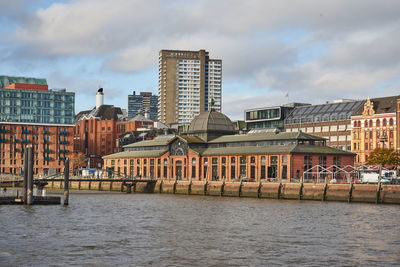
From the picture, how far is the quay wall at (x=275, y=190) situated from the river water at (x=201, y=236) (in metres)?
6.05

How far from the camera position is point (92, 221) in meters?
80.8

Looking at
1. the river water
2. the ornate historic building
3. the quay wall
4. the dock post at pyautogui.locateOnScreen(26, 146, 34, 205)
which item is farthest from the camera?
the ornate historic building

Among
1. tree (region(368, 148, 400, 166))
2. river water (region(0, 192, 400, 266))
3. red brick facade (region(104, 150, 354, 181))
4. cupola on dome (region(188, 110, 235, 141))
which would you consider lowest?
river water (region(0, 192, 400, 266))

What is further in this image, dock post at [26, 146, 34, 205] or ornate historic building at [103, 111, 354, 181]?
ornate historic building at [103, 111, 354, 181]

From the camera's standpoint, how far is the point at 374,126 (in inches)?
7205

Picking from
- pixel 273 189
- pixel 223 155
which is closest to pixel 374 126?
pixel 223 155

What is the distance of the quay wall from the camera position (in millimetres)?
105500

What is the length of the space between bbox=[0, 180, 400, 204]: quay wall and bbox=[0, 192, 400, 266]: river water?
6055 millimetres

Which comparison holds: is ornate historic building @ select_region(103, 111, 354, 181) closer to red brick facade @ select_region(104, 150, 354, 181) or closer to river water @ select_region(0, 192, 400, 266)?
red brick facade @ select_region(104, 150, 354, 181)

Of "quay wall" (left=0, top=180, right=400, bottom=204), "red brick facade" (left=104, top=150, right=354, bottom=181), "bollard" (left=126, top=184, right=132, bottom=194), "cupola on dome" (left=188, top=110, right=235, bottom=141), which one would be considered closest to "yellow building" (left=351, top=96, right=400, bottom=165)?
"red brick facade" (left=104, top=150, right=354, bottom=181)

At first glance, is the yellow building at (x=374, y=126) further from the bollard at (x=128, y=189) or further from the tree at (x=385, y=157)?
the bollard at (x=128, y=189)

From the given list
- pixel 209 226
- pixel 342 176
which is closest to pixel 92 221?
pixel 209 226

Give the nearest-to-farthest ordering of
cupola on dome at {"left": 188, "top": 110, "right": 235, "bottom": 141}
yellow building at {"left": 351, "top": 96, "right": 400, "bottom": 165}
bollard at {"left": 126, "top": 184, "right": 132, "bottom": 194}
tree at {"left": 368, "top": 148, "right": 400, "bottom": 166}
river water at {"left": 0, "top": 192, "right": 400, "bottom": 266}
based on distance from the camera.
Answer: river water at {"left": 0, "top": 192, "right": 400, "bottom": 266}, tree at {"left": 368, "top": 148, "right": 400, "bottom": 166}, bollard at {"left": 126, "top": 184, "right": 132, "bottom": 194}, cupola on dome at {"left": 188, "top": 110, "right": 235, "bottom": 141}, yellow building at {"left": 351, "top": 96, "right": 400, "bottom": 165}

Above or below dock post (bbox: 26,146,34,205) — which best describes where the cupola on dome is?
above
